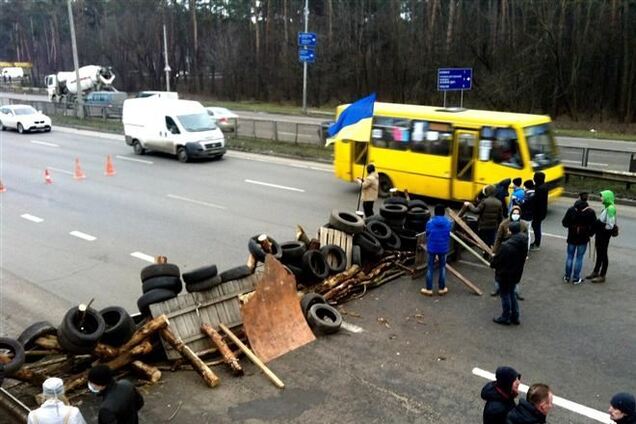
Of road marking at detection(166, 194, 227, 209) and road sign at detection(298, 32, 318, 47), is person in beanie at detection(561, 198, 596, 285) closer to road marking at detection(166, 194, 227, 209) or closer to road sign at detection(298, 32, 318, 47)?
road marking at detection(166, 194, 227, 209)

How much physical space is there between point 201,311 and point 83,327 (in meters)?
1.59

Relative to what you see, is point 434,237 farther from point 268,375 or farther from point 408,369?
point 268,375

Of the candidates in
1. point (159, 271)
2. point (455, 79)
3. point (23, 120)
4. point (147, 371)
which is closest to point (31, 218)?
point (159, 271)

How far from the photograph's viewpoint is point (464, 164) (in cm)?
1498

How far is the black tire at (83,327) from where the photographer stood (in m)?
6.85

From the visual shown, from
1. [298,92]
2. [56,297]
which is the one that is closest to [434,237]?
[56,297]

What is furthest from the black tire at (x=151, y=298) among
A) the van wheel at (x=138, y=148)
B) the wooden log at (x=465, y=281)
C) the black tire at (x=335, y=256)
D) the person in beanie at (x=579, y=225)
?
the van wheel at (x=138, y=148)

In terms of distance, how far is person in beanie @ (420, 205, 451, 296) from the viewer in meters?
9.58

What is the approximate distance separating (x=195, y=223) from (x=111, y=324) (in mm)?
7405

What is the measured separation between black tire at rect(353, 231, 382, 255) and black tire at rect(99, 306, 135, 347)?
4.51 m

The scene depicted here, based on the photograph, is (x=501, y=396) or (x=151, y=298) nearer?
(x=501, y=396)

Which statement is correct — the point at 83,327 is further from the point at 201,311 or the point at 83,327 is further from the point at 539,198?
the point at 539,198

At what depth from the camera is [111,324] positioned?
7.58 meters

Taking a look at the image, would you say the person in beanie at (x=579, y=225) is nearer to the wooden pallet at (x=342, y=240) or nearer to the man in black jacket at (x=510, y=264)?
the man in black jacket at (x=510, y=264)
